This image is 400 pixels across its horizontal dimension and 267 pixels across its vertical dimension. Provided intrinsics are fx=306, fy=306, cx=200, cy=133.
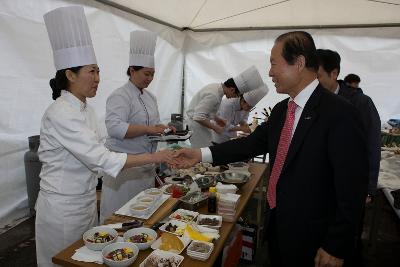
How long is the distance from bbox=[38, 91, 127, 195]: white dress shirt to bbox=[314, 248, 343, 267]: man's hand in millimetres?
1308

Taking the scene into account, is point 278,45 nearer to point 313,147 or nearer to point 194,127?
point 313,147

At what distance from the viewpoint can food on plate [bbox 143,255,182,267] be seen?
1663mm

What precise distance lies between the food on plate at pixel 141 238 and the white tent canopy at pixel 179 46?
244 centimetres

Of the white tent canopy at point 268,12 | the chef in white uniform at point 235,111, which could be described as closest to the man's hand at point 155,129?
the chef in white uniform at point 235,111

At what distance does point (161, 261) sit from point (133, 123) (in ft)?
5.12

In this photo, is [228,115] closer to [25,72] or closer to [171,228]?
[25,72]

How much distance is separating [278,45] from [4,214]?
12.2 feet

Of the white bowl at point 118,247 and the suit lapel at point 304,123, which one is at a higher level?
the suit lapel at point 304,123

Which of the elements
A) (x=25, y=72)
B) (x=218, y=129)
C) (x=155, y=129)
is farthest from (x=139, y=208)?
(x=218, y=129)

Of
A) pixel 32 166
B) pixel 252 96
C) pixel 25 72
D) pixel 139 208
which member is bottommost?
pixel 32 166

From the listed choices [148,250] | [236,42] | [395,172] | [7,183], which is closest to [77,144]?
[148,250]

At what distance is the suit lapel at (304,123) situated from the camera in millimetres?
1669

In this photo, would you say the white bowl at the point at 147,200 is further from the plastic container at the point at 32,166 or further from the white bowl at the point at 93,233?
the plastic container at the point at 32,166

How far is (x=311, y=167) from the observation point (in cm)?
166
